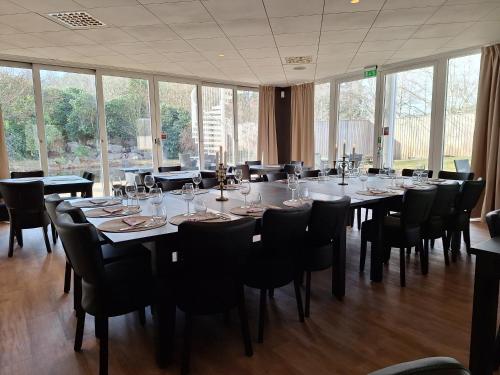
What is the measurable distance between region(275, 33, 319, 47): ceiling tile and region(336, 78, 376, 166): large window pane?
2807 mm

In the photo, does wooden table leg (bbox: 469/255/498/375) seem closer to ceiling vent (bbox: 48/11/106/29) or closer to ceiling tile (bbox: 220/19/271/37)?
ceiling tile (bbox: 220/19/271/37)

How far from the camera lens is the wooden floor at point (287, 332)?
2.04 meters

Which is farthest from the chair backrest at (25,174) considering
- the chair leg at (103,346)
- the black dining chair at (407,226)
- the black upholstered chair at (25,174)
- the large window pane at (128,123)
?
the black dining chair at (407,226)

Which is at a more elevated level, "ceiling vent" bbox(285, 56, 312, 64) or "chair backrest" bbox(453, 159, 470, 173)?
"ceiling vent" bbox(285, 56, 312, 64)

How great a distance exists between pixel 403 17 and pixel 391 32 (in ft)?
1.94

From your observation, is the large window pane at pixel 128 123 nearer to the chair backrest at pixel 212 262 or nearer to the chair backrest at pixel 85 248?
the chair backrest at pixel 85 248

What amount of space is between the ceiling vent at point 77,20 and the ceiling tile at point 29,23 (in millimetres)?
147

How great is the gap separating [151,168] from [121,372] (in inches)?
233

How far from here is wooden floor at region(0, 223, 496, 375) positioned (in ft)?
6.68

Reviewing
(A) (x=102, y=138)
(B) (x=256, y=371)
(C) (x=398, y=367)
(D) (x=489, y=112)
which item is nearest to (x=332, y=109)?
(D) (x=489, y=112)

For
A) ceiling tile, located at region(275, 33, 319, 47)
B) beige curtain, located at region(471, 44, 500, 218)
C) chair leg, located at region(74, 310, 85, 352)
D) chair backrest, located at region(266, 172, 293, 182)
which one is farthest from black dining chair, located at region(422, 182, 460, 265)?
chair leg, located at region(74, 310, 85, 352)

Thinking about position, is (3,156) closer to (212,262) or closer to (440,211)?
(212,262)

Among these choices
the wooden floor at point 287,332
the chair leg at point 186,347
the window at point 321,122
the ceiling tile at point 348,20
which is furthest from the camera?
the window at point 321,122

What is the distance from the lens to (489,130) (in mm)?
5340
